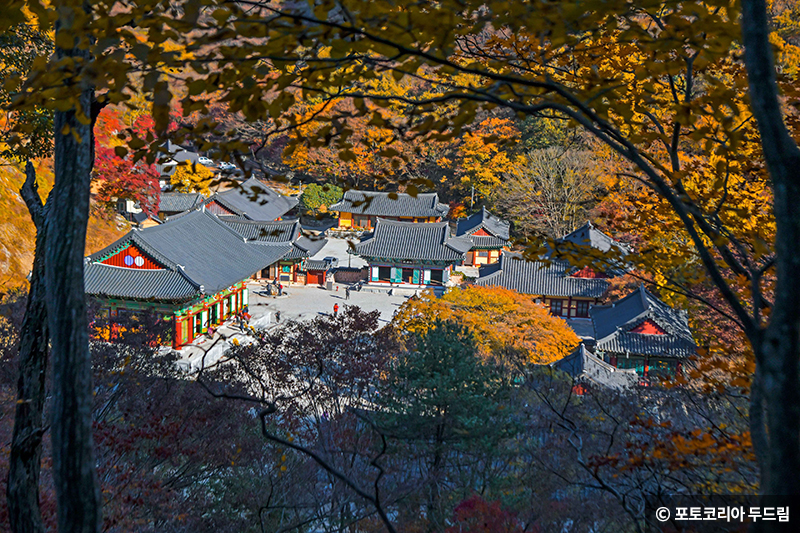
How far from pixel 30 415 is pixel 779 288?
4.08 metres

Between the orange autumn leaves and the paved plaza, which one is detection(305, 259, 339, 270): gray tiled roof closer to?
the paved plaza

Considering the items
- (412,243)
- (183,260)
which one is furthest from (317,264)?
(183,260)

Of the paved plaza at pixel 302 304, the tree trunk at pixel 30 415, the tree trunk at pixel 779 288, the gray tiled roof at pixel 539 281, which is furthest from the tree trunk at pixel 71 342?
the gray tiled roof at pixel 539 281

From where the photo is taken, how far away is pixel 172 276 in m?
18.9

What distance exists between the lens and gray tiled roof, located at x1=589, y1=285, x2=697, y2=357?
58.3ft

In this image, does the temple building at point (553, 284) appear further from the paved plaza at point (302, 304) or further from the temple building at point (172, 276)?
the temple building at point (172, 276)

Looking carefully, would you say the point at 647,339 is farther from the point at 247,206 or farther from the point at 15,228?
the point at 247,206

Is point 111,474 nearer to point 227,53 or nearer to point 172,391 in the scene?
point 172,391

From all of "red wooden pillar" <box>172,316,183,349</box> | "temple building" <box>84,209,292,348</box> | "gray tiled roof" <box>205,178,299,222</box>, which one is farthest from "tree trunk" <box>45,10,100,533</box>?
"gray tiled roof" <box>205,178,299,222</box>

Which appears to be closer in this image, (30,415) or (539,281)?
(30,415)

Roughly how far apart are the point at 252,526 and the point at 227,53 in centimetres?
598

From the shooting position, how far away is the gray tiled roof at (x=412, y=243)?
105 ft

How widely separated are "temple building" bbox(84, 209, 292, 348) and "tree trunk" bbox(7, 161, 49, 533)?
542 inches

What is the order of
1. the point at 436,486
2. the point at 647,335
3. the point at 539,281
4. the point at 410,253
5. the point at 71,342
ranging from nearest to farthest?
the point at 71,342 < the point at 436,486 < the point at 647,335 < the point at 539,281 < the point at 410,253
